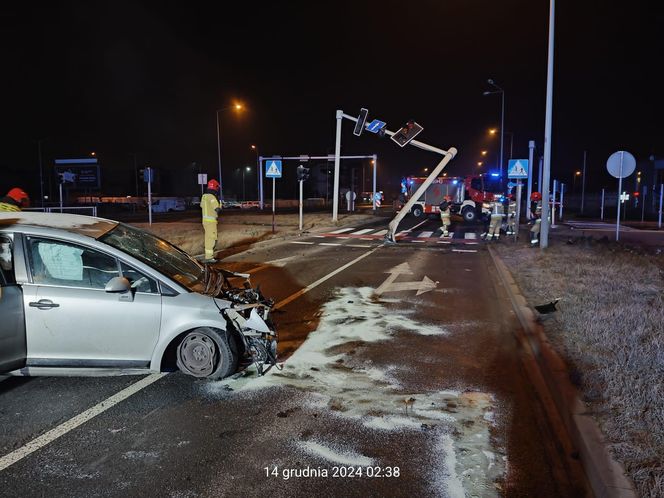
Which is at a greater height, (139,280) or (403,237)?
(139,280)

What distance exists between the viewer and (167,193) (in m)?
94.2

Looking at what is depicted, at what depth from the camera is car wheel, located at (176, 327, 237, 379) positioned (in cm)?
480

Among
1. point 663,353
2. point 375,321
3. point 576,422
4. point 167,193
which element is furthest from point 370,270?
point 167,193

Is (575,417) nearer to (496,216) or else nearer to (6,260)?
(6,260)

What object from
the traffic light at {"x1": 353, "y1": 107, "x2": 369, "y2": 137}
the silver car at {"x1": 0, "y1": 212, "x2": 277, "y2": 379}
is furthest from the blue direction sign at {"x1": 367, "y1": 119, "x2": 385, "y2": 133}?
the silver car at {"x1": 0, "y1": 212, "x2": 277, "y2": 379}

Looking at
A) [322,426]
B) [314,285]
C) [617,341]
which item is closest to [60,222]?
[322,426]

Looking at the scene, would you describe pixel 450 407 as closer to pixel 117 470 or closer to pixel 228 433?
pixel 228 433

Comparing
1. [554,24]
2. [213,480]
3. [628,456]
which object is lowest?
[213,480]

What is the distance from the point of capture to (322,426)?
4.07 m

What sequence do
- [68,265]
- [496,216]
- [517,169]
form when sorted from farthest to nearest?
1. [496,216]
2. [517,169]
3. [68,265]

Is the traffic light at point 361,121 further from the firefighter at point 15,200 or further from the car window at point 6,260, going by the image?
the car window at point 6,260

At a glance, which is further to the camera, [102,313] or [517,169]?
[517,169]

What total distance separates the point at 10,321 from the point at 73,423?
107 cm

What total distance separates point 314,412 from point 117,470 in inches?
62.9
